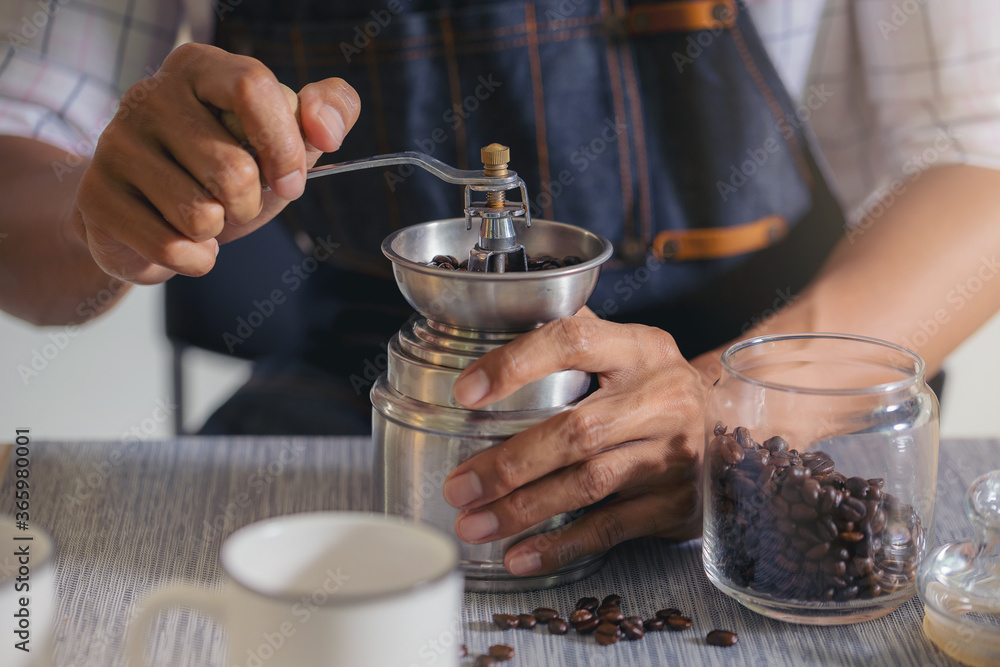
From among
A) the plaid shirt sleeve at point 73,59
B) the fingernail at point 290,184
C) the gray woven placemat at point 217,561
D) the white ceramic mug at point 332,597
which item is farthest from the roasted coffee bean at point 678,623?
the plaid shirt sleeve at point 73,59

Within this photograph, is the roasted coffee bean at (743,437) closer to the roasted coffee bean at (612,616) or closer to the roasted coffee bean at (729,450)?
the roasted coffee bean at (729,450)

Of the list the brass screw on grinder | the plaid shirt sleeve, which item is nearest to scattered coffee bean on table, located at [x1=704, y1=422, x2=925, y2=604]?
the brass screw on grinder

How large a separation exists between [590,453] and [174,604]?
0.32m

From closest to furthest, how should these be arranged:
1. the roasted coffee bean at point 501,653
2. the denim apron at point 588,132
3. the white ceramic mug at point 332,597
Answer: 1. the white ceramic mug at point 332,597
2. the roasted coffee bean at point 501,653
3. the denim apron at point 588,132

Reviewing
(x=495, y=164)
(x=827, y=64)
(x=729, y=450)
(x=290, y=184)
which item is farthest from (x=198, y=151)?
(x=827, y=64)

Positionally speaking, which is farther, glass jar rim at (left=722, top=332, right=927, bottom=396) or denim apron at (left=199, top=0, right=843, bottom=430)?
denim apron at (left=199, top=0, right=843, bottom=430)

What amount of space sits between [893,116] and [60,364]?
191 centimetres

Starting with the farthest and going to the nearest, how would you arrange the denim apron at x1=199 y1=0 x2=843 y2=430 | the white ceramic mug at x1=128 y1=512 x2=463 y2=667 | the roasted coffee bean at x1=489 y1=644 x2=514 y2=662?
the denim apron at x1=199 y1=0 x2=843 y2=430
the roasted coffee bean at x1=489 y1=644 x2=514 y2=662
the white ceramic mug at x1=128 y1=512 x2=463 y2=667

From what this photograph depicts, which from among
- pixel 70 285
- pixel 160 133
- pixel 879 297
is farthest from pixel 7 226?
pixel 879 297

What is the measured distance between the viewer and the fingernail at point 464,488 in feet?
2.05

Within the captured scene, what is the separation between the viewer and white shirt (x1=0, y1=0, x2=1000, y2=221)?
3.47ft

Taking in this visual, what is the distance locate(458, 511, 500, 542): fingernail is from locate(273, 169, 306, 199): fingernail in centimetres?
25

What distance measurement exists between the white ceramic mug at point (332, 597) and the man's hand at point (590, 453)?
192mm

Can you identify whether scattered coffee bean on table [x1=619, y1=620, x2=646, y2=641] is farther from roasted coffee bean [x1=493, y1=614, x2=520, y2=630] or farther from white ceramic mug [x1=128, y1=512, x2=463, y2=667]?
white ceramic mug [x1=128, y1=512, x2=463, y2=667]
